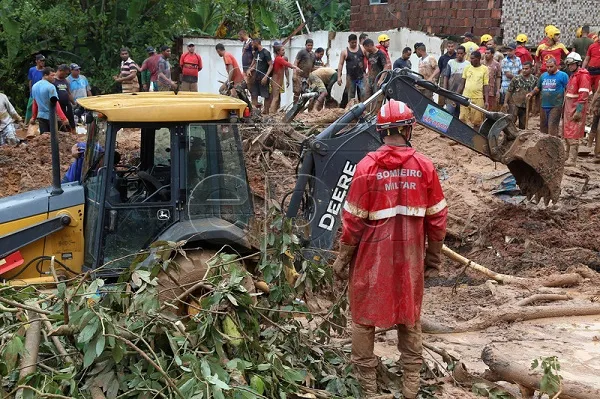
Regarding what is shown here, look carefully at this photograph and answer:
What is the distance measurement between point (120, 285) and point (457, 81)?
40.2 feet

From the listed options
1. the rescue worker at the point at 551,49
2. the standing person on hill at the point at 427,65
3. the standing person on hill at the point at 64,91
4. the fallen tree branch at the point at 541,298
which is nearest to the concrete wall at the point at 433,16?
the rescue worker at the point at 551,49

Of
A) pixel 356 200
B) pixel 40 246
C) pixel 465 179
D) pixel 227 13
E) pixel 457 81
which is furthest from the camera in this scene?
pixel 227 13

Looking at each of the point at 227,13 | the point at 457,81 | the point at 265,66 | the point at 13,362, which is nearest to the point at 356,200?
the point at 13,362

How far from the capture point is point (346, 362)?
18.9 ft

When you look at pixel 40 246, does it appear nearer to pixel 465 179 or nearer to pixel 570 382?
pixel 570 382

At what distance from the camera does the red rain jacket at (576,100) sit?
1435cm

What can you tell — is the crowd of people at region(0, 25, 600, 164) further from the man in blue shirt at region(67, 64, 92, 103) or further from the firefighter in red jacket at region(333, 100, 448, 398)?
the firefighter in red jacket at region(333, 100, 448, 398)

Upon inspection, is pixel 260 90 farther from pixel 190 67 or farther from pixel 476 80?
pixel 476 80

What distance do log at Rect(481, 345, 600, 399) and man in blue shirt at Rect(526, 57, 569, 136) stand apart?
9.88 meters

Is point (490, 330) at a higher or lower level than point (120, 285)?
lower

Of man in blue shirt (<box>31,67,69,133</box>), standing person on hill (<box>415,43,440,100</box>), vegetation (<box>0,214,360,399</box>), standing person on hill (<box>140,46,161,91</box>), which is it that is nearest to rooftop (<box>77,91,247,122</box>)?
vegetation (<box>0,214,360,399</box>)

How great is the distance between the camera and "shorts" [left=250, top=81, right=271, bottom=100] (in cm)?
1860

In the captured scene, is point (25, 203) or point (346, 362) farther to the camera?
point (25, 203)

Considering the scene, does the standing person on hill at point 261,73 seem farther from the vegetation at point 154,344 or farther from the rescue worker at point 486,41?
the vegetation at point 154,344
